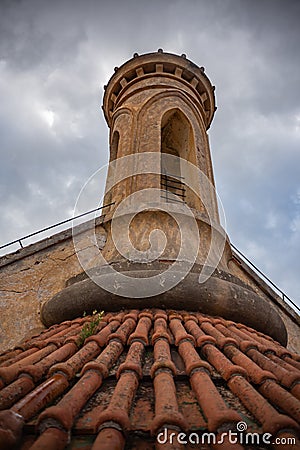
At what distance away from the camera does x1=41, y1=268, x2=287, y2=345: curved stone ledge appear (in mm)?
3977

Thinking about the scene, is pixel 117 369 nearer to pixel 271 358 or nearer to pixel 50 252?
pixel 271 358

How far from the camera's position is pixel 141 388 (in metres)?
2.21

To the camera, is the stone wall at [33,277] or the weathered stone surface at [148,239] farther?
the stone wall at [33,277]

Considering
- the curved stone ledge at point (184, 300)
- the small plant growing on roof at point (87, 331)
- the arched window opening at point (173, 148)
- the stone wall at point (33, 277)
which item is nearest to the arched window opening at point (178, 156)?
the arched window opening at point (173, 148)

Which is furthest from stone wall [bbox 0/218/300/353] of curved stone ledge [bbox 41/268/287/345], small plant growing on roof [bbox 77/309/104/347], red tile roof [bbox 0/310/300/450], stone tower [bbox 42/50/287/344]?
small plant growing on roof [bbox 77/309/104/347]

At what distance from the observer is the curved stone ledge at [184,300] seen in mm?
3977

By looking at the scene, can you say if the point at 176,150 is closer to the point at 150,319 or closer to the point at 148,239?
the point at 148,239

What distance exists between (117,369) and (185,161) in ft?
20.6

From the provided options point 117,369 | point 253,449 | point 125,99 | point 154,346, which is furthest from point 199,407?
point 125,99

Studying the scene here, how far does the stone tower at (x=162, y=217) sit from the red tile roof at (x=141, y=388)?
721mm

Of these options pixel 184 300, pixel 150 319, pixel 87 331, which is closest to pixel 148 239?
pixel 184 300

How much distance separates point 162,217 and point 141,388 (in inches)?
134

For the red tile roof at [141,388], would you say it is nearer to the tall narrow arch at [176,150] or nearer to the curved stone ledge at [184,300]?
the curved stone ledge at [184,300]

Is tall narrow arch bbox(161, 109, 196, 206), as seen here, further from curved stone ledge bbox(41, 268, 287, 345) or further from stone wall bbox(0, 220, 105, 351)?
curved stone ledge bbox(41, 268, 287, 345)
